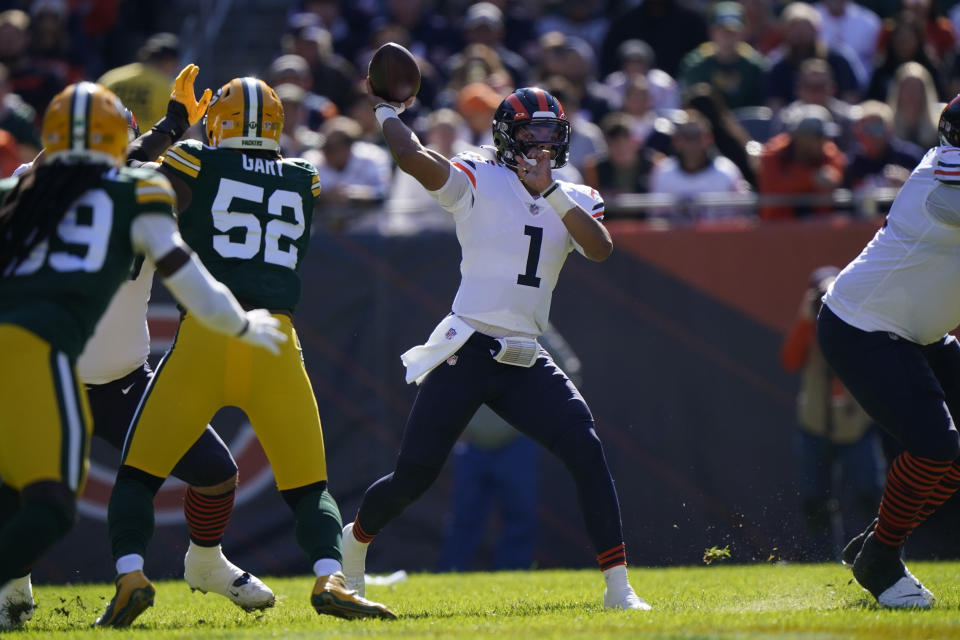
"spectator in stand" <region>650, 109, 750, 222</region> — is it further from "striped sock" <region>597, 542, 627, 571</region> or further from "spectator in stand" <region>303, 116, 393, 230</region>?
"striped sock" <region>597, 542, 627, 571</region>

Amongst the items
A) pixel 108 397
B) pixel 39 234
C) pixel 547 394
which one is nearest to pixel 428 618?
pixel 547 394

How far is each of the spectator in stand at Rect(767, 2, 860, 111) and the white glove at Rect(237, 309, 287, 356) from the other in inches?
316

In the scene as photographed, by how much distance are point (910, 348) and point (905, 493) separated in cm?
62

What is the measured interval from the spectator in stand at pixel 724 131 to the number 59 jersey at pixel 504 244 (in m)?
5.38

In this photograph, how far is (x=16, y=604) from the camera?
6.28 meters

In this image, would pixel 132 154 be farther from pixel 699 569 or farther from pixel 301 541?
pixel 699 569

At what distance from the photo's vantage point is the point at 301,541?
230 inches

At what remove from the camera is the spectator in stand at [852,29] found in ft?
43.5

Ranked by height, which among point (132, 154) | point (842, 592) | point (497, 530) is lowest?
point (497, 530)

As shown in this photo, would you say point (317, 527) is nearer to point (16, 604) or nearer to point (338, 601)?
point (338, 601)

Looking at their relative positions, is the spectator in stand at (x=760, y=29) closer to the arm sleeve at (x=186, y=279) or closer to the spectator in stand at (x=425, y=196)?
the spectator in stand at (x=425, y=196)

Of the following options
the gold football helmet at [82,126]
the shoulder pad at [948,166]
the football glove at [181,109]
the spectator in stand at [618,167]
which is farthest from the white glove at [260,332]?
the spectator in stand at [618,167]

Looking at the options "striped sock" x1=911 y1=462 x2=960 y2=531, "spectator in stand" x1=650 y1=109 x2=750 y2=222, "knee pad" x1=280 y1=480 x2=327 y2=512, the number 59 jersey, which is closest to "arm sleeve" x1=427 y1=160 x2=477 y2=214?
the number 59 jersey

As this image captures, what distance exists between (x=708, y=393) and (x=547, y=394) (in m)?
4.01
